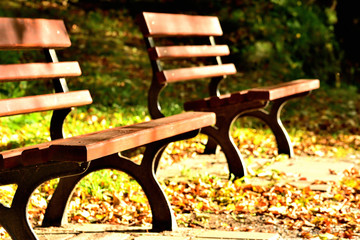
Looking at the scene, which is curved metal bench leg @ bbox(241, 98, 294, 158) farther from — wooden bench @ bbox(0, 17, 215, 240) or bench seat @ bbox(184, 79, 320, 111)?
wooden bench @ bbox(0, 17, 215, 240)

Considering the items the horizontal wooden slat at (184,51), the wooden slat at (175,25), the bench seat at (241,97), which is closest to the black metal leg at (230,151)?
the bench seat at (241,97)

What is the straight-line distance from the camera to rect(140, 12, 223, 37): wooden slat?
484 cm

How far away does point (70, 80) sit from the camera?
8.21 m

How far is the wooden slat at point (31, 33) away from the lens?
11.8 ft

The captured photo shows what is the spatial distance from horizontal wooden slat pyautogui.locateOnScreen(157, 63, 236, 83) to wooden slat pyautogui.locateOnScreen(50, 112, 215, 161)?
2.68 feet

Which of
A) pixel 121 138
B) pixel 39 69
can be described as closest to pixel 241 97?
pixel 39 69

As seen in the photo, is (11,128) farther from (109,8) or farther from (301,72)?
(109,8)

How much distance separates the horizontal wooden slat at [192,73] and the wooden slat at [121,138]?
816 mm

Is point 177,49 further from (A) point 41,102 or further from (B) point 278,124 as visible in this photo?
(A) point 41,102

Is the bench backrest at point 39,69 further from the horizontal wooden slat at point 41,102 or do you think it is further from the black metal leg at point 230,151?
the black metal leg at point 230,151

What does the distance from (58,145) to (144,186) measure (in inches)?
35.7

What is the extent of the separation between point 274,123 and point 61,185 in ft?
8.77

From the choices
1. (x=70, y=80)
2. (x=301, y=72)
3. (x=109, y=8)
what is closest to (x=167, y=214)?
(x=70, y=80)

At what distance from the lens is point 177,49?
204 inches
